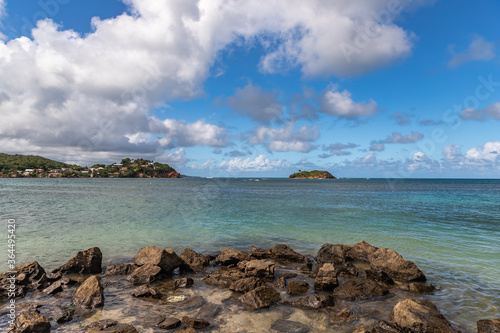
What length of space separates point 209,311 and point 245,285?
1.83 meters

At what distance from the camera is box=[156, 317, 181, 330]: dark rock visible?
718cm

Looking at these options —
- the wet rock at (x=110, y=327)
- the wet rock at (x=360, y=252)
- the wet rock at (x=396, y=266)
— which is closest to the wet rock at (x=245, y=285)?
the wet rock at (x=110, y=327)

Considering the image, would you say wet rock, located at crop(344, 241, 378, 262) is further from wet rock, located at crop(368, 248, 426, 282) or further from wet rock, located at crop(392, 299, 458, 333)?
wet rock, located at crop(392, 299, 458, 333)

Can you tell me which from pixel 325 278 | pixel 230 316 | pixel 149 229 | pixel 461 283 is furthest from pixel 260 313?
pixel 149 229

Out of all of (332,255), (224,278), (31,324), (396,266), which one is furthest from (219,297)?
(396,266)

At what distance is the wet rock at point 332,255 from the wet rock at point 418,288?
3175 millimetres

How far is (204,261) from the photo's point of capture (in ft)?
42.4

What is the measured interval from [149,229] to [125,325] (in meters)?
15.6

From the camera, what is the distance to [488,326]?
698 cm

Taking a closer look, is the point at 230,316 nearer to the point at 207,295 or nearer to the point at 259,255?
the point at 207,295

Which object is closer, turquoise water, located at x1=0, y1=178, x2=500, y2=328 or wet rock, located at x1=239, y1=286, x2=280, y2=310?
wet rock, located at x1=239, y1=286, x2=280, y2=310

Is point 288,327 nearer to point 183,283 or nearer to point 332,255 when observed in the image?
point 183,283

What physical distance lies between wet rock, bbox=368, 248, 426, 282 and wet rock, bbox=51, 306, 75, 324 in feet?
35.3

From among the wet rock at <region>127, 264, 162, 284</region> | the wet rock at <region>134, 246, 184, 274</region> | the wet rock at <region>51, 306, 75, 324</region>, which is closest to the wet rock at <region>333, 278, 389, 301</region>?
the wet rock at <region>134, 246, 184, 274</region>
